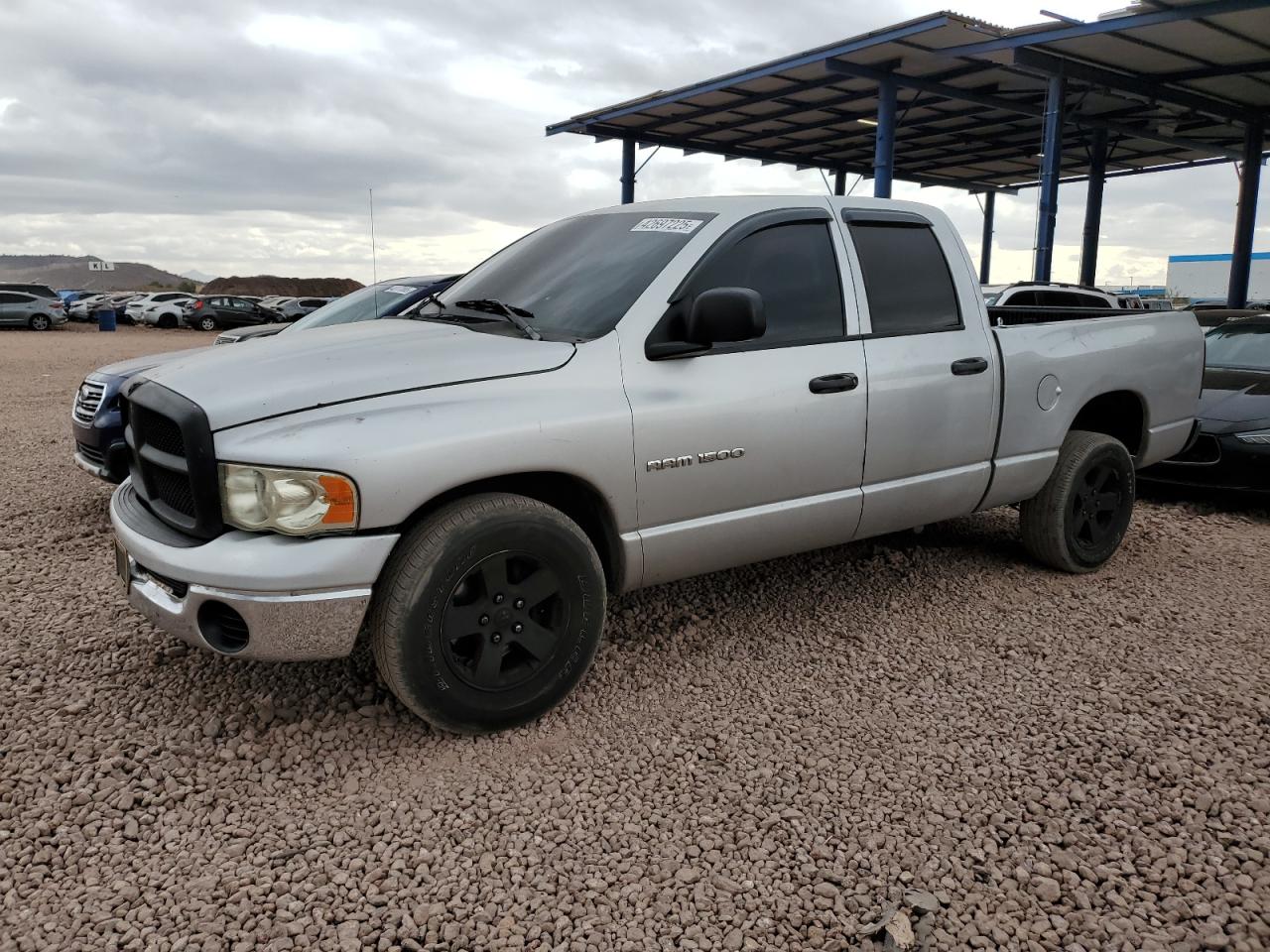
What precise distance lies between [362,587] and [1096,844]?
2308 millimetres

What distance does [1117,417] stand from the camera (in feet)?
18.0

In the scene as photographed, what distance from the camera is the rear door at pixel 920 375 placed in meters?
4.10

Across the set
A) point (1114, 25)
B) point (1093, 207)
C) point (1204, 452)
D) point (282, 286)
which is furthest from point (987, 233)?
point (282, 286)

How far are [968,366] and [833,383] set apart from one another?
885 mm

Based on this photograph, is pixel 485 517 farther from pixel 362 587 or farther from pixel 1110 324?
pixel 1110 324

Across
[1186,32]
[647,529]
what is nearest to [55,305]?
[1186,32]

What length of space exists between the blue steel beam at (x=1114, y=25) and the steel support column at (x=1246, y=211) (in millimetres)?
10173

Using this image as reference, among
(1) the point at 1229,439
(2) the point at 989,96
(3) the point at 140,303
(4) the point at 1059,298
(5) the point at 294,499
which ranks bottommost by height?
(1) the point at 1229,439

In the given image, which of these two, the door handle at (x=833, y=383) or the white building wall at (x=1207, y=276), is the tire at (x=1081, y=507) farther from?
the white building wall at (x=1207, y=276)

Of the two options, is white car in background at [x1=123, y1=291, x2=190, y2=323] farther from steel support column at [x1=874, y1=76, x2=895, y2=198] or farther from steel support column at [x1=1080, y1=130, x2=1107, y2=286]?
steel support column at [x1=1080, y1=130, x2=1107, y2=286]

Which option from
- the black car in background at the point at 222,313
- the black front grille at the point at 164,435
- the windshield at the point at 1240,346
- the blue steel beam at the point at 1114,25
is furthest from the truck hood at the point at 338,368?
the black car in background at the point at 222,313

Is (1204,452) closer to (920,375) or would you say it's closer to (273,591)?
(920,375)

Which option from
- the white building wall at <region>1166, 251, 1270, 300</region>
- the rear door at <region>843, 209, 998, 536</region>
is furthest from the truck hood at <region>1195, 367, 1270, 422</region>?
the white building wall at <region>1166, 251, 1270, 300</region>

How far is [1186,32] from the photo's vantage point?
1675cm
